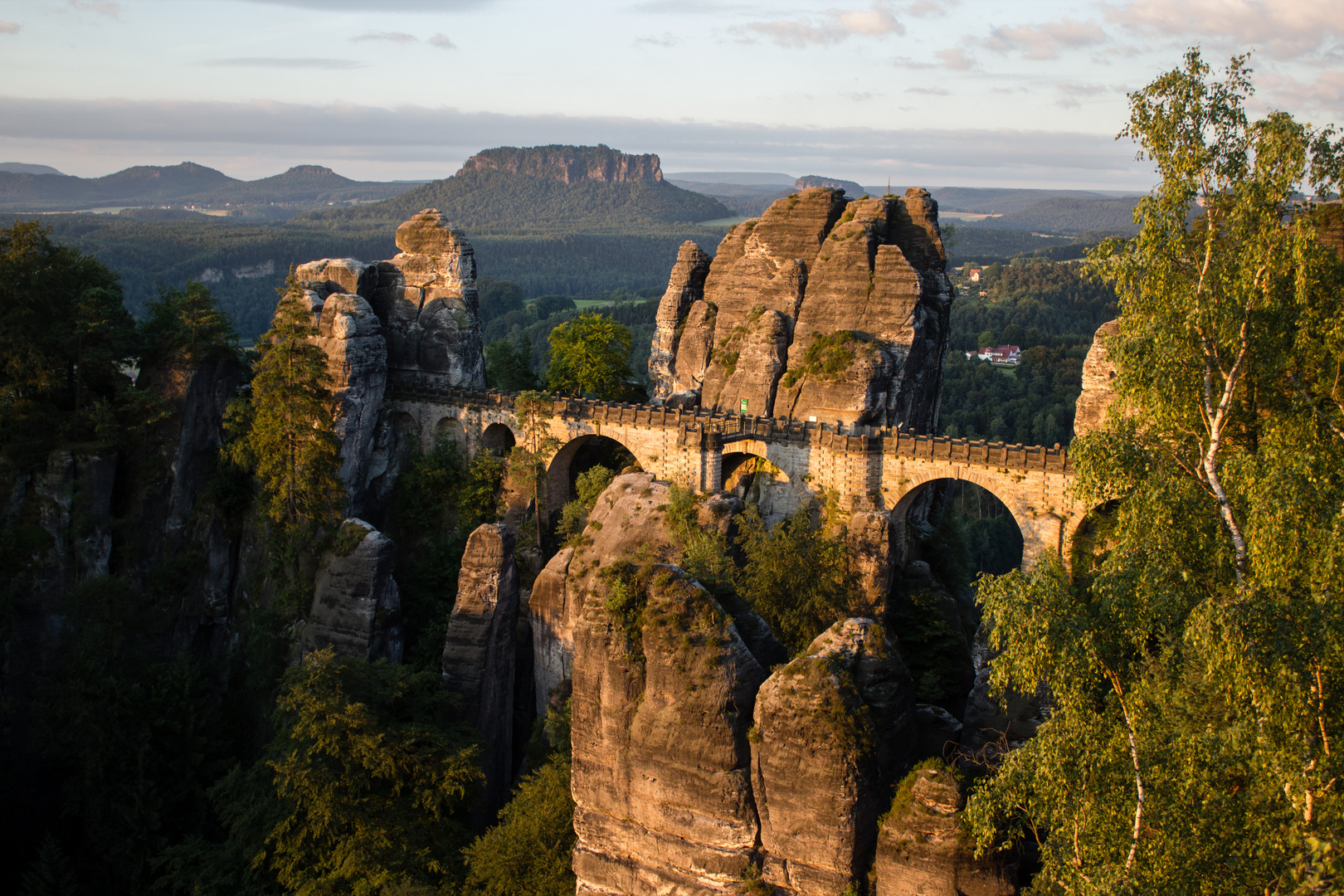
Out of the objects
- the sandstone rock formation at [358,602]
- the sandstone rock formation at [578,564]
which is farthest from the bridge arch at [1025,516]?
the sandstone rock formation at [358,602]

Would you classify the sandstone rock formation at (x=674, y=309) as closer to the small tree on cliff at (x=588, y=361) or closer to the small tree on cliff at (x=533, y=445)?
the small tree on cliff at (x=588, y=361)

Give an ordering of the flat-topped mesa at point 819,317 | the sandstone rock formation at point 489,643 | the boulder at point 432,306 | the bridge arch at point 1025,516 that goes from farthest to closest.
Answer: the boulder at point 432,306 → the flat-topped mesa at point 819,317 → the bridge arch at point 1025,516 → the sandstone rock formation at point 489,643

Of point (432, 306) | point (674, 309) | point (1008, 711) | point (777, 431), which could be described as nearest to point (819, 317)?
point (777, 431)

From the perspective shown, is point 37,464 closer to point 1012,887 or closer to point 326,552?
point 326,552

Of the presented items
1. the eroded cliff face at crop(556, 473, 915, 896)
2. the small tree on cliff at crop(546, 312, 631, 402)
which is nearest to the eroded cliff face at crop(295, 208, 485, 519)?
the small tree on cliff at crop(546, 312, 631, 402)

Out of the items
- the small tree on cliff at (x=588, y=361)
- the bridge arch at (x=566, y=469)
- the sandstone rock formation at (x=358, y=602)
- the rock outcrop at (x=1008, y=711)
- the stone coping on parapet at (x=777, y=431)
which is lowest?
the rock outcrop at (x=1008, y=711)

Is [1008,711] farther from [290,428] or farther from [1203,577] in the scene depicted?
[290,428]

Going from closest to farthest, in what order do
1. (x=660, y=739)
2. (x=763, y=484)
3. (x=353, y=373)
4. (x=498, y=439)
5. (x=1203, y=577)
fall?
1. (x=1203, y=577)
2. (x=660, y=739)
3. (x=763, y=484)
4. (x=353, y=373)
5. (x=498, y=439)

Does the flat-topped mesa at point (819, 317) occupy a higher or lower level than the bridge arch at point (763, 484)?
higher
